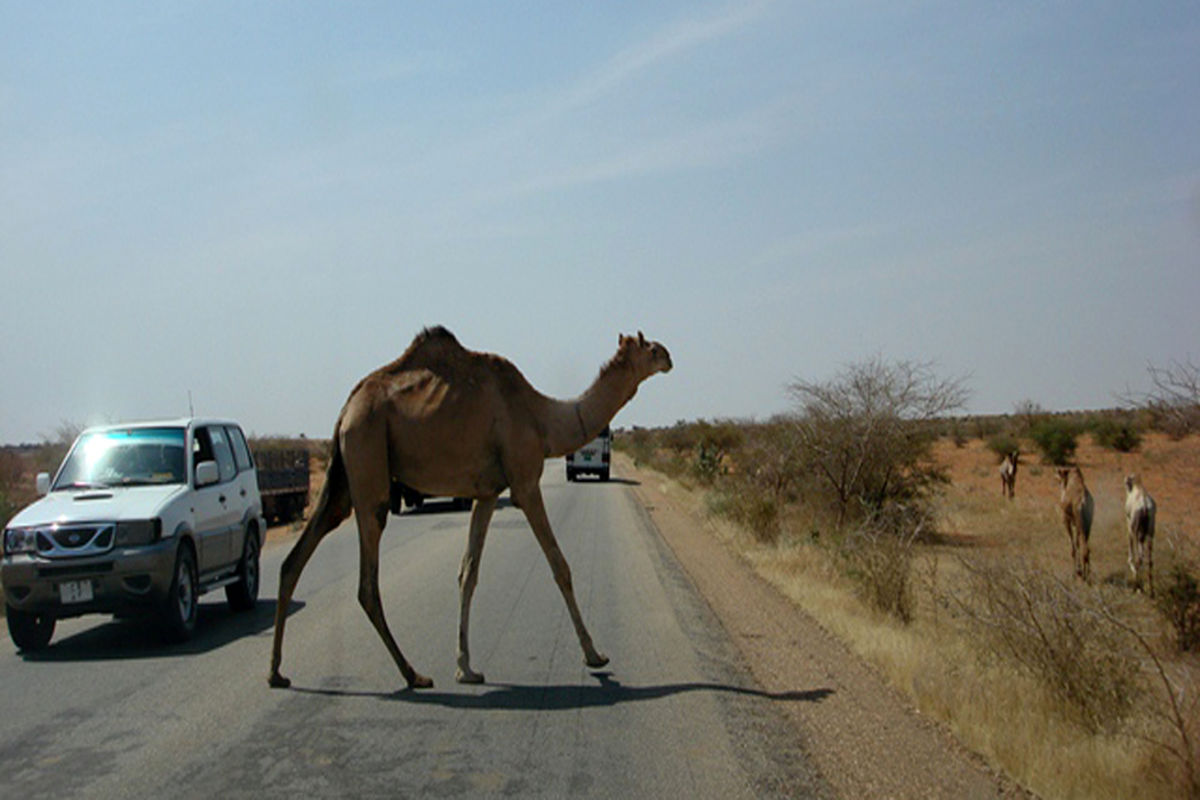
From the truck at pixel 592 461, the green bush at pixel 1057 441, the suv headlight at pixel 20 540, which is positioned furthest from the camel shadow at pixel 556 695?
the truck at pixel 592 461

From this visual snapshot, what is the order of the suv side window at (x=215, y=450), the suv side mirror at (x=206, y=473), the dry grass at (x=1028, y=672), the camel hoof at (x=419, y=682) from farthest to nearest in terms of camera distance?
the suv side window at (x=215, y=450), the suv side mirror at (x=206, y=473), the camel hoof at (x=419, y=682), the dry grass at (x=1028, y=672)

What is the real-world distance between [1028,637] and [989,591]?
498mm

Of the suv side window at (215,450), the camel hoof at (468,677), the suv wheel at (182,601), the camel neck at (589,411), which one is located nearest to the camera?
the camel hoof at (468,677)

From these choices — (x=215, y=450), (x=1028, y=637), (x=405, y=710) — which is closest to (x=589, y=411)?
(x=405, y=710)

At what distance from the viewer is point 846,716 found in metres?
8.16

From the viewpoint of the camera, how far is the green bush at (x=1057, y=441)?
4719 cm

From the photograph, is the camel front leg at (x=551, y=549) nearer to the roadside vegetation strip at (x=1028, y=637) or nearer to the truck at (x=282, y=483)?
the roadside vegetation strip at (x=1028, y=637)

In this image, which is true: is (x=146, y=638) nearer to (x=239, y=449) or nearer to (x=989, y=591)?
(x=239, y=449)

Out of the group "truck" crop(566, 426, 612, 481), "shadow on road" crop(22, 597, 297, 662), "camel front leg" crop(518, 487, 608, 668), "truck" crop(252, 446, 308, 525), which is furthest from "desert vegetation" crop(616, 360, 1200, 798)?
"truck" crop(566, 426, 612, 481)

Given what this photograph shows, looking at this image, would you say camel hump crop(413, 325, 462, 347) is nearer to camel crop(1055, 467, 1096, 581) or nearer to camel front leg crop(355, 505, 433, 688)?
camel front leg crop(355, 505, 433, 688)

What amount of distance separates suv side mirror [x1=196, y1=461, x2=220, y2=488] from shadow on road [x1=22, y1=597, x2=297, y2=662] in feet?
5.01

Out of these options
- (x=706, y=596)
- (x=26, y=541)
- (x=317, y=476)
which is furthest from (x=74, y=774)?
(x=317, y=476)

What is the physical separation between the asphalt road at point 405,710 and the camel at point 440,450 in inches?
23.3

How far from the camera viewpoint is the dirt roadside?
667cm
